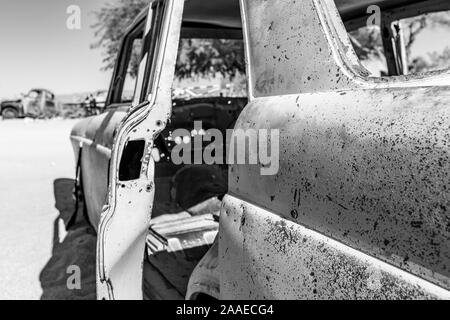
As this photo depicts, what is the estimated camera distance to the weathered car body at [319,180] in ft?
2.89

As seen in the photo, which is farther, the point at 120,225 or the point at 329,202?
the point at 120,225

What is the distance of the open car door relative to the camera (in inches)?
73.2

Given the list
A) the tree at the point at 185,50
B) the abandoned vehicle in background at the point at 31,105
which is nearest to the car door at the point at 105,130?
the tree at the point at 185,50

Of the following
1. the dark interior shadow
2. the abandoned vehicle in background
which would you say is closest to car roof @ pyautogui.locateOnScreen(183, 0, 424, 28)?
the dark interior shadow

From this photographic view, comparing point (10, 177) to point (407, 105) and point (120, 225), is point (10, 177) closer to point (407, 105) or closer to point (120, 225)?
point (120, 225)

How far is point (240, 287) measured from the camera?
1.36 m

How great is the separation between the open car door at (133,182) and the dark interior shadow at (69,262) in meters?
1.53

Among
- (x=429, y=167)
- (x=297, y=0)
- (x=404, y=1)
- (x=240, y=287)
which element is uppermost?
(x=404, y=1)

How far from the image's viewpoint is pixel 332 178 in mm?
1070

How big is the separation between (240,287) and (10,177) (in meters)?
8.54

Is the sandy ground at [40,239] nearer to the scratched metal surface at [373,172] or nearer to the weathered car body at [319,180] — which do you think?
the weathered car body at [319,180]

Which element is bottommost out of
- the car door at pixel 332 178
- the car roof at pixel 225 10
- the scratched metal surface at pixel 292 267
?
the scratched metal surface at pixel 292 267
